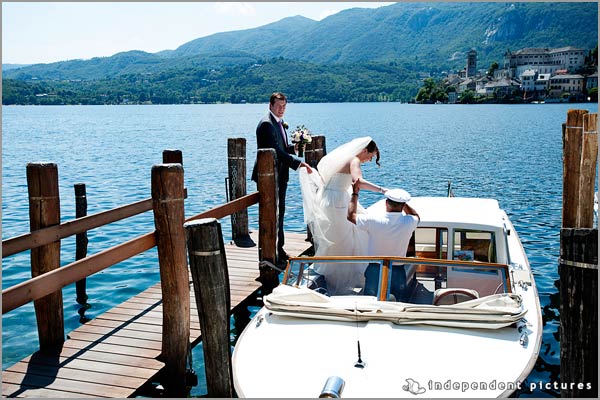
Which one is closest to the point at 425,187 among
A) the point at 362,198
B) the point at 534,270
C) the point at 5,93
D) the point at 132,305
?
the point at 362,198

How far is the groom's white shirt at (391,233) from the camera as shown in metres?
6.80

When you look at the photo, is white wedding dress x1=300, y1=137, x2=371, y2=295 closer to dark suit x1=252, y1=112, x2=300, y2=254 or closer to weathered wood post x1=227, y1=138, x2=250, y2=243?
dark suit x1=252, y1=112, x2=300, y2=254

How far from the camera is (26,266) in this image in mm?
13625

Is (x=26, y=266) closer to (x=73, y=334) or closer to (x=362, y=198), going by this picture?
(x=73, y=334)

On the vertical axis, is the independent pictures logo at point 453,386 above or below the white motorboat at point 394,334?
below

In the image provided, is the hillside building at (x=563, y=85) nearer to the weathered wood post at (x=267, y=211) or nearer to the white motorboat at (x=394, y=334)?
the weathered wood post at (x=267, y=211)

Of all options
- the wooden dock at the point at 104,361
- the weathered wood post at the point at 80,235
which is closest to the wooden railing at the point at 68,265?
the wooden dock at the point at 104,361

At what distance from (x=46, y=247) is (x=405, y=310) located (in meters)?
3.87

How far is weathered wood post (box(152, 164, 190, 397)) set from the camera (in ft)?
20.7

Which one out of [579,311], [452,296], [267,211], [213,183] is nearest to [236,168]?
[267,211]

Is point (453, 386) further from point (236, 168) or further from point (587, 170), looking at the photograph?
point (236, 168)

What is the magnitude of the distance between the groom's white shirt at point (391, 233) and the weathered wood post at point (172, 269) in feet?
6.89

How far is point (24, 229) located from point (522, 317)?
15.3 m

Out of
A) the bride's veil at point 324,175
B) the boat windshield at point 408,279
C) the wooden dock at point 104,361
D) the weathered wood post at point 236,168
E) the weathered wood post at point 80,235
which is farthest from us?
the weathered wood post at point 236,168
